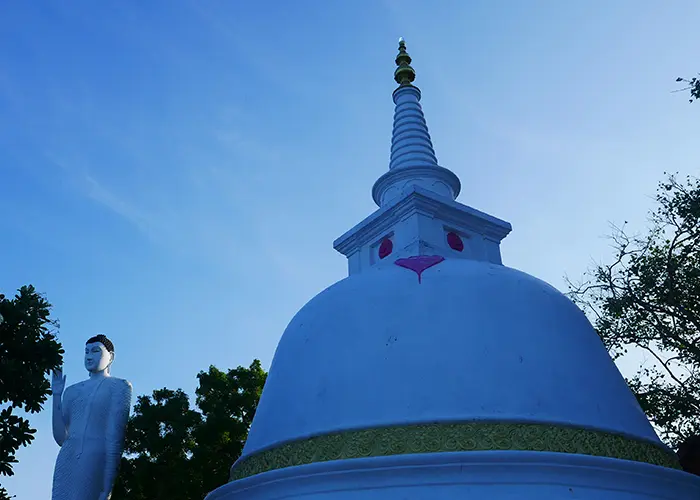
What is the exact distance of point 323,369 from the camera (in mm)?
10008

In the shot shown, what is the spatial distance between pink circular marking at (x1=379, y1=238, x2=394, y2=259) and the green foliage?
10585mm

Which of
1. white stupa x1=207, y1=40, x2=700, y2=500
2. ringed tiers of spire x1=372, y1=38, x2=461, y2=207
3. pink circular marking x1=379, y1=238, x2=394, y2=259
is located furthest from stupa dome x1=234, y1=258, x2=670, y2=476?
ringed tiers of spire x1=372, y1=38, x2=461, y2=207

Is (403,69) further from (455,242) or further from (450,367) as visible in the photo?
(450,367)

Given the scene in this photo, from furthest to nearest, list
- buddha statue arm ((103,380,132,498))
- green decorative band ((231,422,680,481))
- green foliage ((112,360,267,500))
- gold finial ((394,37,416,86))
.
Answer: green foliage ((112,360,267,500)) → gold finial ((394,37,416,86)) → buddha statue arm ((103,380,132,498)) → green decorative band ((231,422,680,481))

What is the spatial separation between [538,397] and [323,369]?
10.2 ft

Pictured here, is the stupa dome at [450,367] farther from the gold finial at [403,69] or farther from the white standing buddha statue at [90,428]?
the gold finial at [403,69]

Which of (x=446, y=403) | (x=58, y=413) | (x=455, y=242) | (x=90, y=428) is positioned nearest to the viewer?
(x=446, y=403)

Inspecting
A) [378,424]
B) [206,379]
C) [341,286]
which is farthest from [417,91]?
[206,379]

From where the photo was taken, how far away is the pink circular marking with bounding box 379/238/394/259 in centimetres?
1447

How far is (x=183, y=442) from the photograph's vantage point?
22.0 meters

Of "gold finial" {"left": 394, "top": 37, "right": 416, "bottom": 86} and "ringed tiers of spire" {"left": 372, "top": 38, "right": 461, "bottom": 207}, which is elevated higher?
"gold finial" {"left": 394, "top": 37, "right": 416, "bottom": 86}

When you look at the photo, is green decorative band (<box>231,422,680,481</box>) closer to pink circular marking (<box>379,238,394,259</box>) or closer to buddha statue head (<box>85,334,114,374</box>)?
buddha statue head (<box>85,334,114,374</box>)

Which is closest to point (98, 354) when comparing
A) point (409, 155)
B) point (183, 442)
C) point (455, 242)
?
point (455, 242)

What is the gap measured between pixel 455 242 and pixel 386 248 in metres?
1.50
